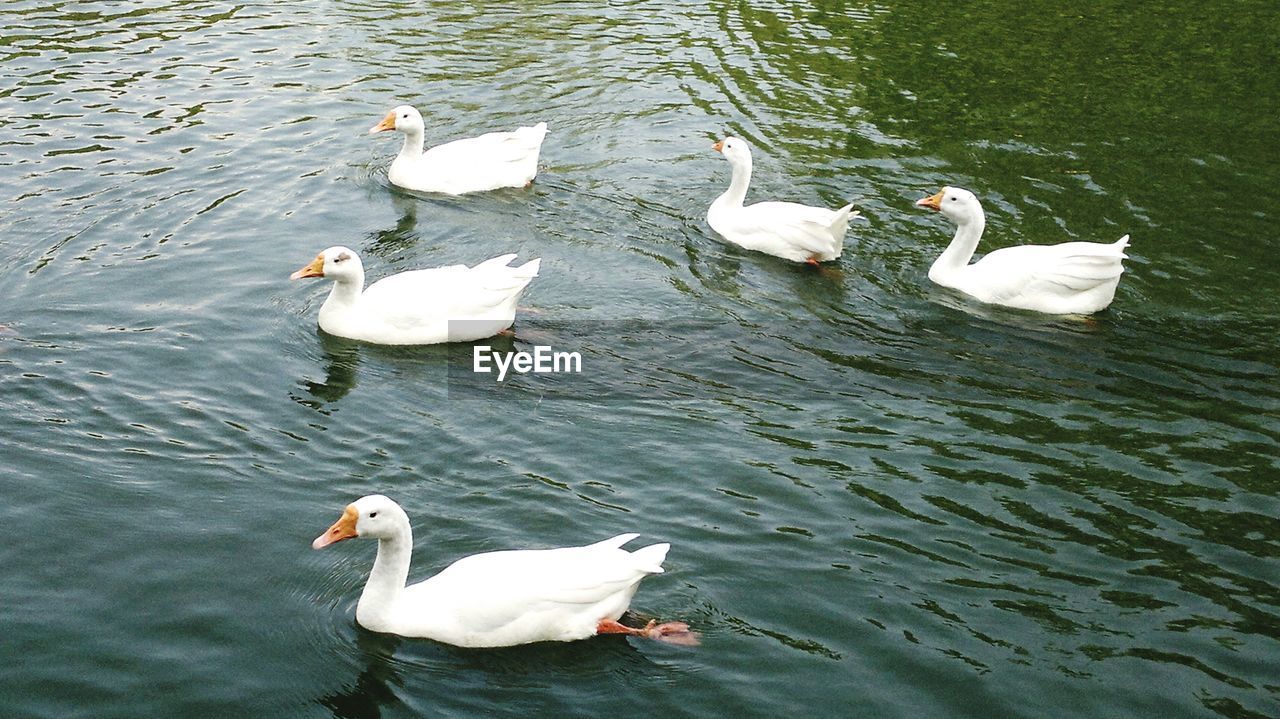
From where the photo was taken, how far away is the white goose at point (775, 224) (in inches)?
562

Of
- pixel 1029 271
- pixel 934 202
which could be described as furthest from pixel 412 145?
pixel 1029 271

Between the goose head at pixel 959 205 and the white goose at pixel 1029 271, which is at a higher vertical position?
the goose head at pixel 959 205

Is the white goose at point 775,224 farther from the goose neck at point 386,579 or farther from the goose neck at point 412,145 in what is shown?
the goose neck at point 386,579

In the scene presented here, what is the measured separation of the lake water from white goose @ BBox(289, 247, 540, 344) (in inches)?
11.0

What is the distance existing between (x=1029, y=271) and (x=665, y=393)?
13.8ft

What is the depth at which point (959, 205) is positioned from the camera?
14.1 m

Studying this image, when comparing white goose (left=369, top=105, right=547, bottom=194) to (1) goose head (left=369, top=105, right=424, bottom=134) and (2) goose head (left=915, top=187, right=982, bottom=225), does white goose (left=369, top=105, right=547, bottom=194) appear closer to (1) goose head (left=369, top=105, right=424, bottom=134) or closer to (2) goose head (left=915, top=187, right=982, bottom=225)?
(1) goose head (left=369, top=105, right=424, bottom=134)

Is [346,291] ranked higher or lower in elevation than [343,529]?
lower

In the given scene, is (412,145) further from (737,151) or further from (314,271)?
(314,271)

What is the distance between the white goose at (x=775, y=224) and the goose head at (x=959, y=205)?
94 centimetres

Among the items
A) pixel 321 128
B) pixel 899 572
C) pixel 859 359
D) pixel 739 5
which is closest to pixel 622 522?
pixel 899 572

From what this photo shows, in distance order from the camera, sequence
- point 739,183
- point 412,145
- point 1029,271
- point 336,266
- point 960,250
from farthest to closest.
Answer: point 412,145, point 739,183, point 960,250, point 1029,271, point 336,266

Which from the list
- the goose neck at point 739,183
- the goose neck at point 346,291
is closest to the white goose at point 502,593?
the goose neck at point 346,291

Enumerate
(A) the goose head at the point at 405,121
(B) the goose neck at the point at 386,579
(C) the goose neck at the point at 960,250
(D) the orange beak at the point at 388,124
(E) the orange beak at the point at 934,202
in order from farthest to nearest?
(D) the orange beak at the point at 388,124
(A) the goose head at the point at 405,121
(E) the orange beak at the point at 934,202
(C) the goose neck at the point at 960,250
(B) the goose neck at the point at 386,579
